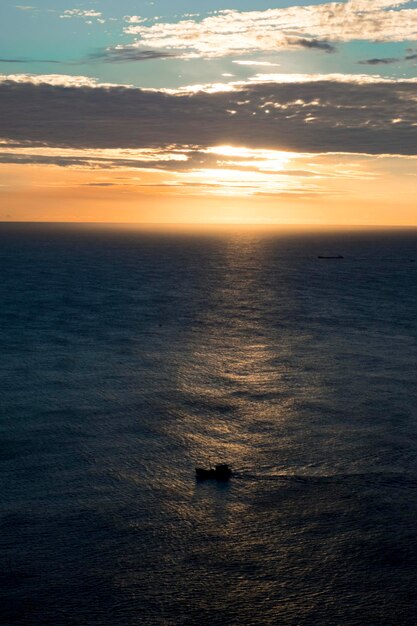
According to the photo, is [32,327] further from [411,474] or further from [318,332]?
[411,474]

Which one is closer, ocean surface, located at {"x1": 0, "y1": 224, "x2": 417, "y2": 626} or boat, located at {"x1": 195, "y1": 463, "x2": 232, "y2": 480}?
ocean surface, located at {"x1": 0, "y1": 224, "x2": 417, "y2": 626}

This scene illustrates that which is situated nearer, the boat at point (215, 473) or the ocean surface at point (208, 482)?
the ocean surface at point (208, 482)

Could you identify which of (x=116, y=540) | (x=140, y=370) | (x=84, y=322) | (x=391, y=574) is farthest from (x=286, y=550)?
(x=84, y=322)

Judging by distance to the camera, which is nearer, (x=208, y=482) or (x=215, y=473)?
(x=208, y=482)

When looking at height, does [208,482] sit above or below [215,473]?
below
